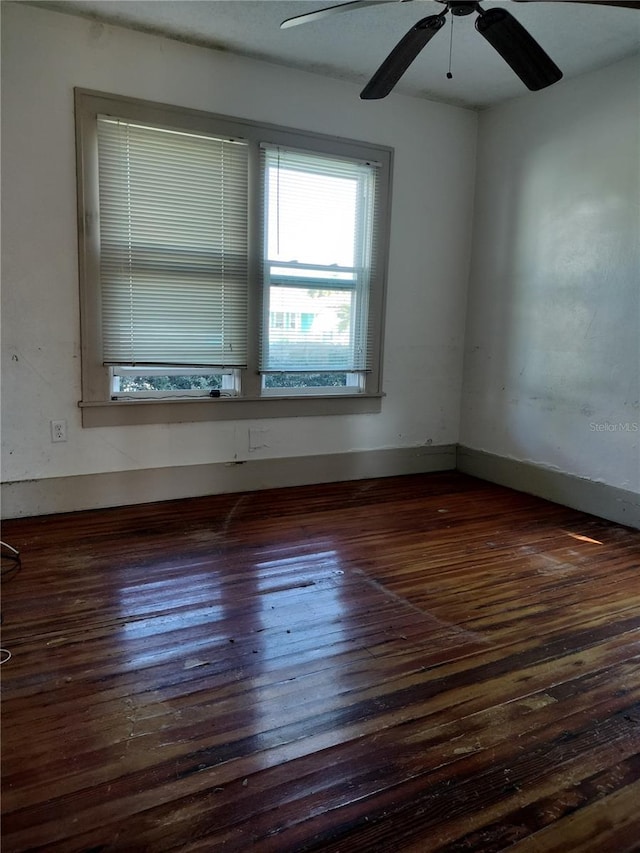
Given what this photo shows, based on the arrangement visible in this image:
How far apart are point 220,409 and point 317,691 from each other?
2.44 meters

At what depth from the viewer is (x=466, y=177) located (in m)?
4.74

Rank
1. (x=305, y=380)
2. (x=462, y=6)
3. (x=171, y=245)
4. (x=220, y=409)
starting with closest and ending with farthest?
(x=462, y=6) → (x=171, y=245) → (x=220, y=409) → (x=305, y=380)

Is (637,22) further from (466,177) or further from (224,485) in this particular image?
(224,485)

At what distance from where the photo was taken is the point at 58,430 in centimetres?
356

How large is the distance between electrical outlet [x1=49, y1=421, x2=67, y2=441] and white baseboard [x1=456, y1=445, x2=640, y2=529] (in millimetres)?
3144

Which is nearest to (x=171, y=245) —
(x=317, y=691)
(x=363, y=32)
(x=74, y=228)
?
(x=74, y=228)

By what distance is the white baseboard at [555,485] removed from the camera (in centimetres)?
372

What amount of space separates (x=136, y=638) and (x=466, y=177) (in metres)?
4.24

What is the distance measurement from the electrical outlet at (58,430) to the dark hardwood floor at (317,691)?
522 millimetres

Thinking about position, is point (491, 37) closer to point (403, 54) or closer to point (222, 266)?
point (403, 54)

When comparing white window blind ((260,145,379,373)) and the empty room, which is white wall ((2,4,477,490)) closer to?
the empty room

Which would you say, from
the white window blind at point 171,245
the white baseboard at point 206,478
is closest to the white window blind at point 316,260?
the white window blind at point 171,245

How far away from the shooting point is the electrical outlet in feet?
11.6

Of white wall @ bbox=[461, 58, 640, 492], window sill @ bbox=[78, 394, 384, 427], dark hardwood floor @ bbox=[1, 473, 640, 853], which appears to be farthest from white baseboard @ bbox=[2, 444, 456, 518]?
white wall @ bbox=[461, 58, 640, 492]
